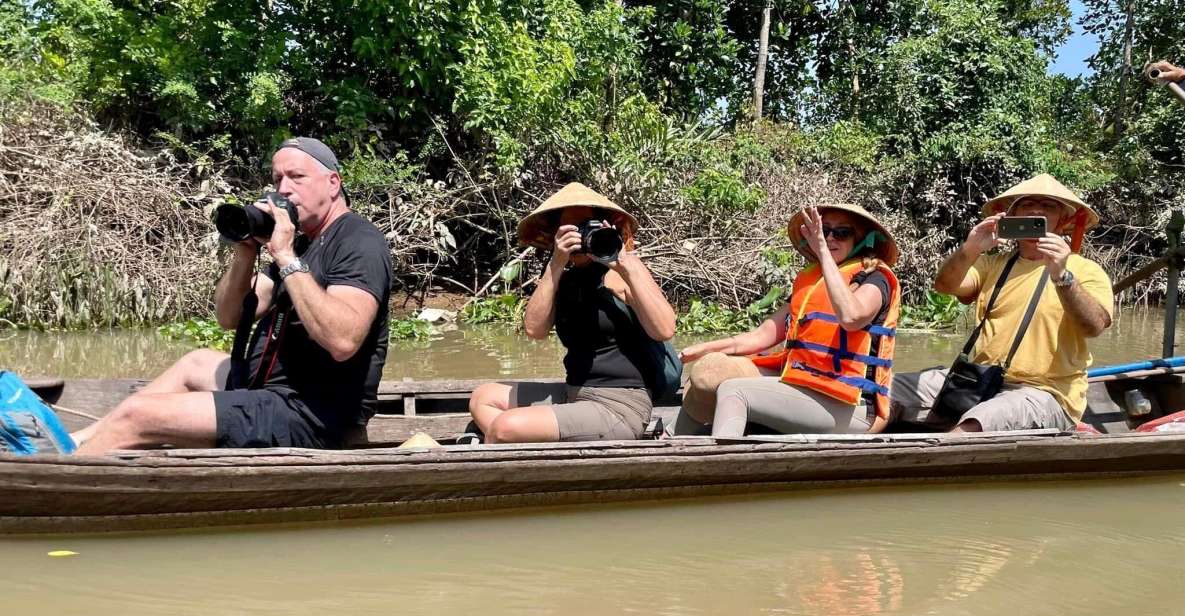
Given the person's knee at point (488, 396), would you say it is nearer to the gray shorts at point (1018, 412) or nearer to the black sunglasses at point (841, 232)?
the black sunglasses at point (841, 232)

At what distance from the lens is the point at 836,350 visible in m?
4.04

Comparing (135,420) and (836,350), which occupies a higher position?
(836,350)

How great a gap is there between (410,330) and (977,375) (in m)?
5.69

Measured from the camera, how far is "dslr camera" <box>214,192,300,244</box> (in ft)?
10.8

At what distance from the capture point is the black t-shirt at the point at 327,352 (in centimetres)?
340

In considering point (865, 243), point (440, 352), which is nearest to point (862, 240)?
point (865, 243)

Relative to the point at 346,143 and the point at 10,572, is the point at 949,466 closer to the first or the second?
the point at 10,572

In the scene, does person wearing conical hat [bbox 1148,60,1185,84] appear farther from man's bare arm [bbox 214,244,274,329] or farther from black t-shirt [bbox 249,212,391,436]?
man's bare arm [bbox 214,244,274,329]

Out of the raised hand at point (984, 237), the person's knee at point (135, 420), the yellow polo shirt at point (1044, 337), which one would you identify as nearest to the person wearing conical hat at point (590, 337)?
the person's knee at point (135, 420)

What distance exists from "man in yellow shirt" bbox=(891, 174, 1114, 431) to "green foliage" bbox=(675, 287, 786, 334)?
5.17 metres

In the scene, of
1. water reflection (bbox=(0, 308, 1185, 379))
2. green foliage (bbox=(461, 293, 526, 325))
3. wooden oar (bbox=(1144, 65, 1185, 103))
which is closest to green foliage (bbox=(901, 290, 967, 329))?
water reflection (bbox=(0, 308, 1185, 379))

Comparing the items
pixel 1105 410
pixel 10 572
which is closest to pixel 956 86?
pixel 1105 410

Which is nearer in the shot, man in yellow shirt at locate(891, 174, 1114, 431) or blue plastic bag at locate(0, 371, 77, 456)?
blue plastic bag at locate(0, 371, 77, 456)

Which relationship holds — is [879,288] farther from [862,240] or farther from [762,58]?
[762,58]
